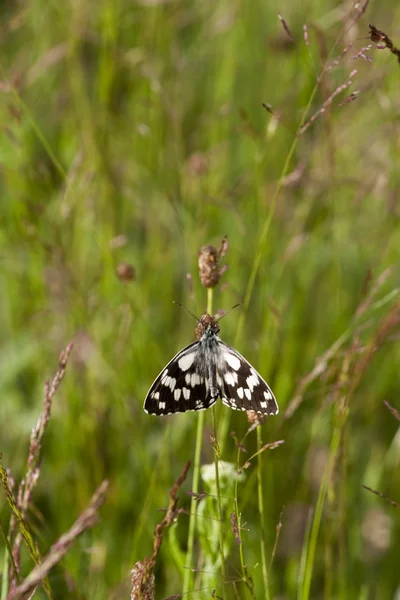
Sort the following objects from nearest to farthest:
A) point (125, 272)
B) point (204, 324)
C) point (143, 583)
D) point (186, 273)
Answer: point (143, 583)
point (204, 324)
point (125, 272)
point (186, 273)

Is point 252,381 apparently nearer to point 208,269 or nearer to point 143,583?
point 208,269

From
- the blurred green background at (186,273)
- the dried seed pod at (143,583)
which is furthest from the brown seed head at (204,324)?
the dried seed pod at (143,583)

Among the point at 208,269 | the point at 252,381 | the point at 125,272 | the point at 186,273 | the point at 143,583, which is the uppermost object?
the point at 186,273

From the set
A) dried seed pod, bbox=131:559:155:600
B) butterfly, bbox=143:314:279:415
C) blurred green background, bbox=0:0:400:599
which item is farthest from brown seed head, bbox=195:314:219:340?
dried seed pod, bbox=131:559:155:600

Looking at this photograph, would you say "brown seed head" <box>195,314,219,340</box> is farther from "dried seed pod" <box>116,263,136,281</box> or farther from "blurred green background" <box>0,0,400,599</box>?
"dried seed pod" <box>116,263,136,281</box>

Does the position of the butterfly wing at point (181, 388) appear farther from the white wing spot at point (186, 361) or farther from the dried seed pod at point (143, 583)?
the dried seed pod at point (143, 583)

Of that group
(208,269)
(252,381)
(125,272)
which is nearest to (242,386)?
(252,381)

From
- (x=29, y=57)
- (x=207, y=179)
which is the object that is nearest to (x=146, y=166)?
(x=207, y=179)

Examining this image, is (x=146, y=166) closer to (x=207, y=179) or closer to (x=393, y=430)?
(x=207, y=179)
